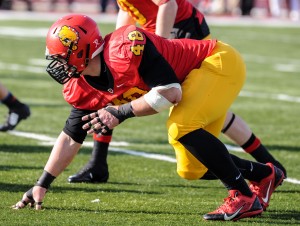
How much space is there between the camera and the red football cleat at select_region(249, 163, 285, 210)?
5654 millimetres

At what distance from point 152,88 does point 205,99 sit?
1.21 ft

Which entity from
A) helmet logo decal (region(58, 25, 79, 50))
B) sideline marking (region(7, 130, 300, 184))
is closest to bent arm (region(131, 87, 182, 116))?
helmet logo decal (region(58, 25, 79, 50))

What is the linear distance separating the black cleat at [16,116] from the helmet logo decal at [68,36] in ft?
11.4

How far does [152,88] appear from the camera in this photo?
4996mm

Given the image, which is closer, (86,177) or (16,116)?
(86,177)

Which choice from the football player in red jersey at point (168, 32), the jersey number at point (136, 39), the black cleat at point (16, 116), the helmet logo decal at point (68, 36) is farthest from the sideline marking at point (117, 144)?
the helmet logo decal at point (68, 36)

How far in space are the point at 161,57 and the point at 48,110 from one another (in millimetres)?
5392

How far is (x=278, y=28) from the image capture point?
83.9ft

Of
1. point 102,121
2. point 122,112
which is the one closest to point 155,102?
point 122,112

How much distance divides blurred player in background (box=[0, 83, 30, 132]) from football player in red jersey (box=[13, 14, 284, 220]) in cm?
303

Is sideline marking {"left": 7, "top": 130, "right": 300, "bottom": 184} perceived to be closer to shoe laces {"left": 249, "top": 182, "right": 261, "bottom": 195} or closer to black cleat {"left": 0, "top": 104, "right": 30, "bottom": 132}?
black cleat {"left": 0, "top": 104, "right": 30, "bottom": 132}

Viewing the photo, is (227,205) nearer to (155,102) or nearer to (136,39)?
(155,102)

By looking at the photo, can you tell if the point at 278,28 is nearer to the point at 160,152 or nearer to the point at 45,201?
the point at 160,152

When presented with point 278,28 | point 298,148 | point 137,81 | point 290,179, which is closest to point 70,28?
point 137,81
